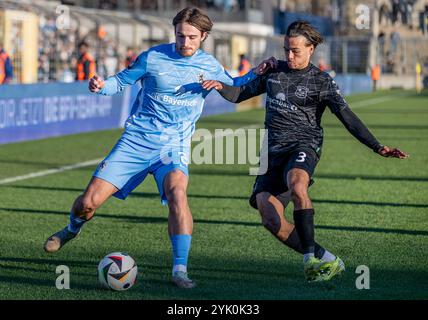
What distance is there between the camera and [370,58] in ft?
224

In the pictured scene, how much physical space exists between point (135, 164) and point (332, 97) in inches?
62.3

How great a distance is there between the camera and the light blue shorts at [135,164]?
7.95m

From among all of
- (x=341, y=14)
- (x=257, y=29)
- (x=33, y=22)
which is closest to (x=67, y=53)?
(x=33, y=22)

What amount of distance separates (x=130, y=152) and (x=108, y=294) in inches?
48.7

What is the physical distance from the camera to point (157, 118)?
809 centimetres

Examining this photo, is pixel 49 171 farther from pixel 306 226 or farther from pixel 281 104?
pixel 306 226

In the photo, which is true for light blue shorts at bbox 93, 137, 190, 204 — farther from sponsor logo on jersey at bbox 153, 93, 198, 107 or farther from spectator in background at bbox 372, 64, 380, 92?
spectator in background at bbox 372, 64, 380, 92

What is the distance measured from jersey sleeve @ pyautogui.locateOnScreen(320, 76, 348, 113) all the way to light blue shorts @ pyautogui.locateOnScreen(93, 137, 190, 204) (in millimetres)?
1141

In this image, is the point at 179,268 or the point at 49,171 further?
the point at 49,171

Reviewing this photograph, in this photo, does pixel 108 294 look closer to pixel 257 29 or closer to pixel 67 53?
pixel 67 53

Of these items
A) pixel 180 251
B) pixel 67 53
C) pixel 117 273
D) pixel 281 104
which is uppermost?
pixel 67 53

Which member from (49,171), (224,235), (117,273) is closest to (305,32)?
(117,273)

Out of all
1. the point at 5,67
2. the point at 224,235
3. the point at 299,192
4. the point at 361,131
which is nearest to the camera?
the point at 299,192

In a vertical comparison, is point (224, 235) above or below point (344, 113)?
below
